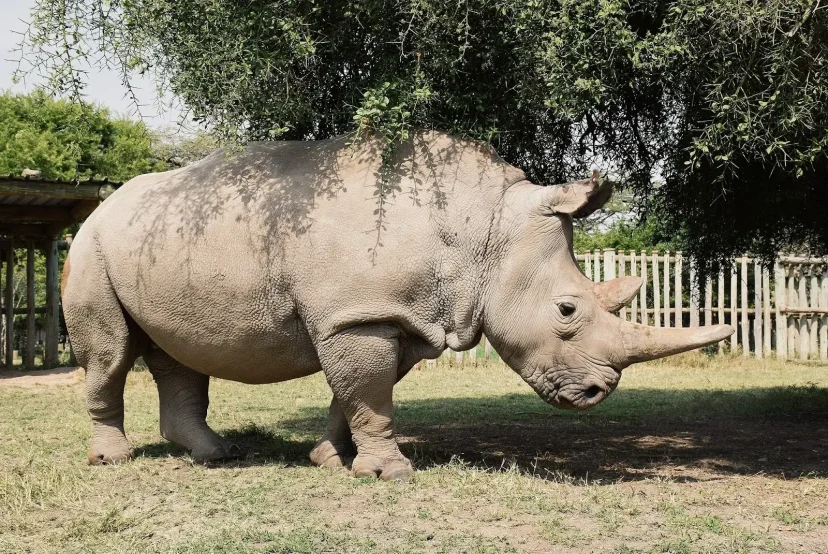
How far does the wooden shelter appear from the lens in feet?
46.3

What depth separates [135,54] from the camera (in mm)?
6863

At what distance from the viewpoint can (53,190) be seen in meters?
14.2

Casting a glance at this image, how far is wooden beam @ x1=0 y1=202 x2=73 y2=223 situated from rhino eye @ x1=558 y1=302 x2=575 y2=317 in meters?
12.2

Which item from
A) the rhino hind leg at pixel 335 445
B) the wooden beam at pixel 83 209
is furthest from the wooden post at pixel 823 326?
the rhino hind leg at pixel 335 445

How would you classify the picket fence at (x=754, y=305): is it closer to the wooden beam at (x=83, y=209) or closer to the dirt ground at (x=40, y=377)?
the dirt ground at (x=40, y=377)

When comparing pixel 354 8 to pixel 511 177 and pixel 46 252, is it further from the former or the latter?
pixel 46 252

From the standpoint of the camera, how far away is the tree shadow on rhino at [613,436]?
25.2 feet

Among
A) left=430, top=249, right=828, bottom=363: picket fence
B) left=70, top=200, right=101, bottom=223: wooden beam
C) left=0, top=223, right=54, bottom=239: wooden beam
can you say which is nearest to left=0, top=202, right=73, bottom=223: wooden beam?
left=70, top=200, right=101, bottom=223: wooden beam

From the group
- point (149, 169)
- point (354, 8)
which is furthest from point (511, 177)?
point (149, 169)

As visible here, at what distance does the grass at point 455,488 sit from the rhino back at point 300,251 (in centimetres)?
100

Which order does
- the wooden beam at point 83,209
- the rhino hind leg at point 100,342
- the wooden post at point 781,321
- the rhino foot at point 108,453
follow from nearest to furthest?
the rhino hind leg at point 100,342 → the rhino foot at point 108,453 → the wooden beam at point 83,209 → the wooden post at point 781,321

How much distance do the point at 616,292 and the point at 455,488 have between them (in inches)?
69.7

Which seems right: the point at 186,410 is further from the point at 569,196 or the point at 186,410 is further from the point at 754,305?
the point at 754,305

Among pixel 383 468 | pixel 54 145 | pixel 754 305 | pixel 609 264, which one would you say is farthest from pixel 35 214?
pixel 754 305
